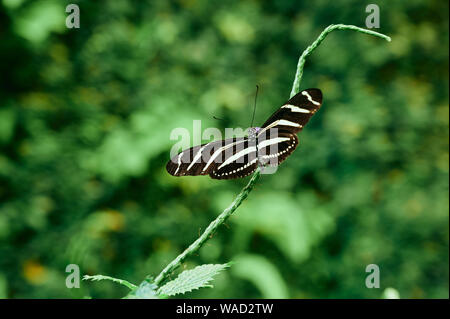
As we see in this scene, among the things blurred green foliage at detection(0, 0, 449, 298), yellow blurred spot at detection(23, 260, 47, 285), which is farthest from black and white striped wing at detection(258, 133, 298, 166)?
yellow blurred spot at detection(23, 260, 47, 285)

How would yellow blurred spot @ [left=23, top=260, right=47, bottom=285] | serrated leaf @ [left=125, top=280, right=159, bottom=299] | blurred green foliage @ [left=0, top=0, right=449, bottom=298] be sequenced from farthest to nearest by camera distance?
blurred green foliage @ [left=0, top=0, right=449, bottom=298] → yellow blurred spot @ [left=23, top=260, right=47, bottom=285] → serrated leaf @ [left=125, top=280, right=159, bottom=299]

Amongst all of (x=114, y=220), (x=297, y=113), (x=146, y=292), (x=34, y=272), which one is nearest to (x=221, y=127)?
(x=114, y=220)

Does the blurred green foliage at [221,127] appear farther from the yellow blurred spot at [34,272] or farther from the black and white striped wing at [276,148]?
the black and white striped wing at [276,148]

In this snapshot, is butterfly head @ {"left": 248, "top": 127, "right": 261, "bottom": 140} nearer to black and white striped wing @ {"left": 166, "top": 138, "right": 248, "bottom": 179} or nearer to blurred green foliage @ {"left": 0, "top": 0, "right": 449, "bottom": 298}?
black and white striped wing @ {"left": 166, "top": 138, "right": 248, "bottom": 179}

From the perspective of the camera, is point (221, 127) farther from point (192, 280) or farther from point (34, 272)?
point (192, 280)

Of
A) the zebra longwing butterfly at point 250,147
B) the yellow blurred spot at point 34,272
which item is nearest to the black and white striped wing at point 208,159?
the zebra longwing butterfly at point 250,147

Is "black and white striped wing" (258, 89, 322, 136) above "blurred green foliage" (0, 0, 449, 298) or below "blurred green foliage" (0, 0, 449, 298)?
below
